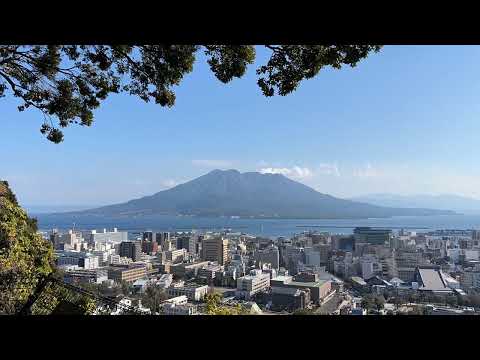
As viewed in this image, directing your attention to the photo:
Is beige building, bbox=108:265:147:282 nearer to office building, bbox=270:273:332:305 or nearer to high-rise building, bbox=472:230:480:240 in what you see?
office building, bbox=270:273:332:305

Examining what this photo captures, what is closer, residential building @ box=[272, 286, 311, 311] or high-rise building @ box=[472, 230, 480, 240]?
residential building @ box=[272, 286, 311, 311]

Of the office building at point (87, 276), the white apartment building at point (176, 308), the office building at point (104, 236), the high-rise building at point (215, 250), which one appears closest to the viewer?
the white apartment building at point (176, 308)

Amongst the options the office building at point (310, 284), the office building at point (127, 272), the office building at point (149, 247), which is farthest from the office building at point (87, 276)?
the office building at point (310, 284)

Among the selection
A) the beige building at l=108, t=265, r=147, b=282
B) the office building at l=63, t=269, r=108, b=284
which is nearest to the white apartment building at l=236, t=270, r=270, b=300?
the beige building at l=108, t=265, r=147, b=282

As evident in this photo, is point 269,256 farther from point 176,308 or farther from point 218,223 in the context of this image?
point 218,223

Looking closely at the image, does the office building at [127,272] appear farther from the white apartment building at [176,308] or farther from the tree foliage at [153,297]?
the white apartment building at [176,308]
